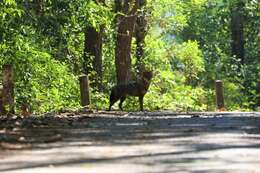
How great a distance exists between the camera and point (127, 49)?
1142 inches

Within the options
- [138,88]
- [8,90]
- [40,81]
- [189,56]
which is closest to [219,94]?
[138,88]

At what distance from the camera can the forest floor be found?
681 cm

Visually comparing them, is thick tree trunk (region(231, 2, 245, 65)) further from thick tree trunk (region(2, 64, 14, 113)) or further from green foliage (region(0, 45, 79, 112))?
thick tree trunk (region(2, 64, 14, 113))

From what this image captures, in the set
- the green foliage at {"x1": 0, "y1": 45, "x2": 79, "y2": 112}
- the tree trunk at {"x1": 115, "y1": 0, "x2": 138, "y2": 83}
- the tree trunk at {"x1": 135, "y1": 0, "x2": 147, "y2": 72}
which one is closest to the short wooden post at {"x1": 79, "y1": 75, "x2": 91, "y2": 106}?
the green foliage at {"x1": 0, "y1": 45, "x2": 79, "y2": 112}

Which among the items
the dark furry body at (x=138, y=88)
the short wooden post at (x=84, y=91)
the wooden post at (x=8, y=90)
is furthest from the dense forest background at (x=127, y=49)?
the dark furry body at (x=138, y=88)

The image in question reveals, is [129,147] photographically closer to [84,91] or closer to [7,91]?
[7,91]

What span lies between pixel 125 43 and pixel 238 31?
1738 cm

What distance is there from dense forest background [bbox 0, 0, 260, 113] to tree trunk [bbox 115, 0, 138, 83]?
0.04 metres

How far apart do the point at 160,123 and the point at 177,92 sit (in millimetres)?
21023

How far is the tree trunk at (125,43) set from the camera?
2862cm

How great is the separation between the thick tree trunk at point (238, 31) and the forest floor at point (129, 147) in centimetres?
3201

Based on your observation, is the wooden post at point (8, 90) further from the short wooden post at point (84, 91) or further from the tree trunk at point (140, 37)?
the tree trunk at point (140, 37)

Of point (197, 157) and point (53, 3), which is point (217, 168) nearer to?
point (197, 157)

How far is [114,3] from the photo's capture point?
104 ft
